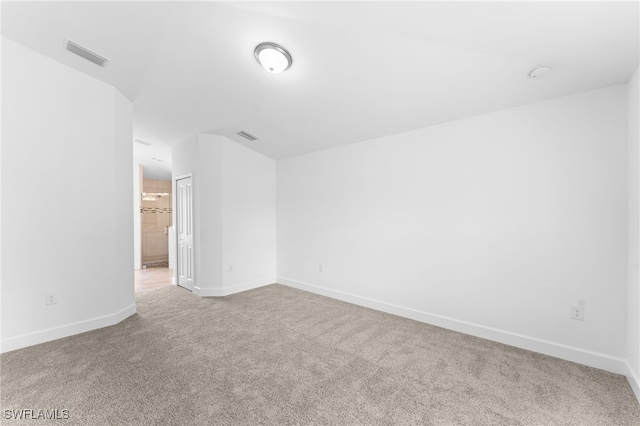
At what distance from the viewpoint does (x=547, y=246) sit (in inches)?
98.3

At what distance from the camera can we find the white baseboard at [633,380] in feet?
6.15

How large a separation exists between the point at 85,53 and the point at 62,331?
9.30 ft

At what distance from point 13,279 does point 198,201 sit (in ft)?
7.41

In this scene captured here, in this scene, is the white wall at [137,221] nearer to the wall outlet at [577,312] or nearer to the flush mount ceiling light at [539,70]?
the flush mount ceiling light at [539,70]

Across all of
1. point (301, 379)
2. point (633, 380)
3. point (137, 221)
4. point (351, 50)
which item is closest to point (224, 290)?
point (301, 379)

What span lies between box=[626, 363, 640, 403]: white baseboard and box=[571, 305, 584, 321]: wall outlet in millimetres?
404

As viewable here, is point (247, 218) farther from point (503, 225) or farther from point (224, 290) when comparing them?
point (503, 225)

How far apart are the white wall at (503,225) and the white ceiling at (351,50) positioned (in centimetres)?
34

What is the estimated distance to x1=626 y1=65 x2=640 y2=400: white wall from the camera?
6.40 feet

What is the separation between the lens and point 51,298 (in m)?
2.70

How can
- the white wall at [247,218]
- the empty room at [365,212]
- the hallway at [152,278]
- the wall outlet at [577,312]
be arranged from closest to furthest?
1. the empty room at [365,212]
2. the wall outlet at [577,312]
3. the white wall at [247,218]
4. the hallway at [152,278]

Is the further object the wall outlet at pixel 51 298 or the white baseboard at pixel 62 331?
the wall outlet at pixel 51 298

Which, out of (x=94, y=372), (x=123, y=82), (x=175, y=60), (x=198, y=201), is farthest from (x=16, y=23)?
(x=94, y=372)

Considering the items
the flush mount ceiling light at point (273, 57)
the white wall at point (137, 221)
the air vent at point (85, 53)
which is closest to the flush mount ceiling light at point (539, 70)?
the flush mount ceiling light at point (273, 57)
